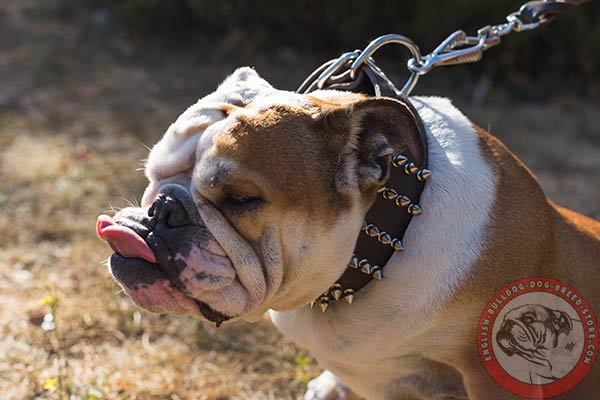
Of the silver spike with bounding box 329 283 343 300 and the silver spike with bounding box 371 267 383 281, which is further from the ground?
the silver spike with bounding box 371 267 383 281

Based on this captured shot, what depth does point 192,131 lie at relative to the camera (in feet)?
7.95

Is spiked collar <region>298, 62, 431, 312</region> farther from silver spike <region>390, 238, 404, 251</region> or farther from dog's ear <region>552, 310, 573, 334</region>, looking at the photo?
dog's ear <region>552, 310, 573, 334</region>

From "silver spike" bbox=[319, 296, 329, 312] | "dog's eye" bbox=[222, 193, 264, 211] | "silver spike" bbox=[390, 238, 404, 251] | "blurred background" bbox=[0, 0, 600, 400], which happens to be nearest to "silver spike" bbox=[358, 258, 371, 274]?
"silver spike" bbox=[390, 238, 404, 251]

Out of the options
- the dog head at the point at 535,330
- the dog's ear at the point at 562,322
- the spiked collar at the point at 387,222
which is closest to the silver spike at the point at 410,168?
the spiked collar at the point at 387,222

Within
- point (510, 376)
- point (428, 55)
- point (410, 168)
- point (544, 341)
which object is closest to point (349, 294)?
point (410, 168)

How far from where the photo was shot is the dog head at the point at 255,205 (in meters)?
2.27

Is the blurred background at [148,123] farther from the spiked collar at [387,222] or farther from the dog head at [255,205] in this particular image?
the spiked collar at [387,222]

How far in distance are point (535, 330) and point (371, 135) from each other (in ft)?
3.21

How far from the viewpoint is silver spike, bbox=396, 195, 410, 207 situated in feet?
8.06

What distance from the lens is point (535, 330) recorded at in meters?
2.68

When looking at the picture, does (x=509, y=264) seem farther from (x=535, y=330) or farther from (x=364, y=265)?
(x=364, y=265)

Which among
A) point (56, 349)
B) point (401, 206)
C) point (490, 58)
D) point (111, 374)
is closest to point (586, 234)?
point (401, 206)

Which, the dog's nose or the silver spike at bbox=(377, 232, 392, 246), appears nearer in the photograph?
the dog's nose

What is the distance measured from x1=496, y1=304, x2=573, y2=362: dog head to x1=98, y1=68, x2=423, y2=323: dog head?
716 millimetres
